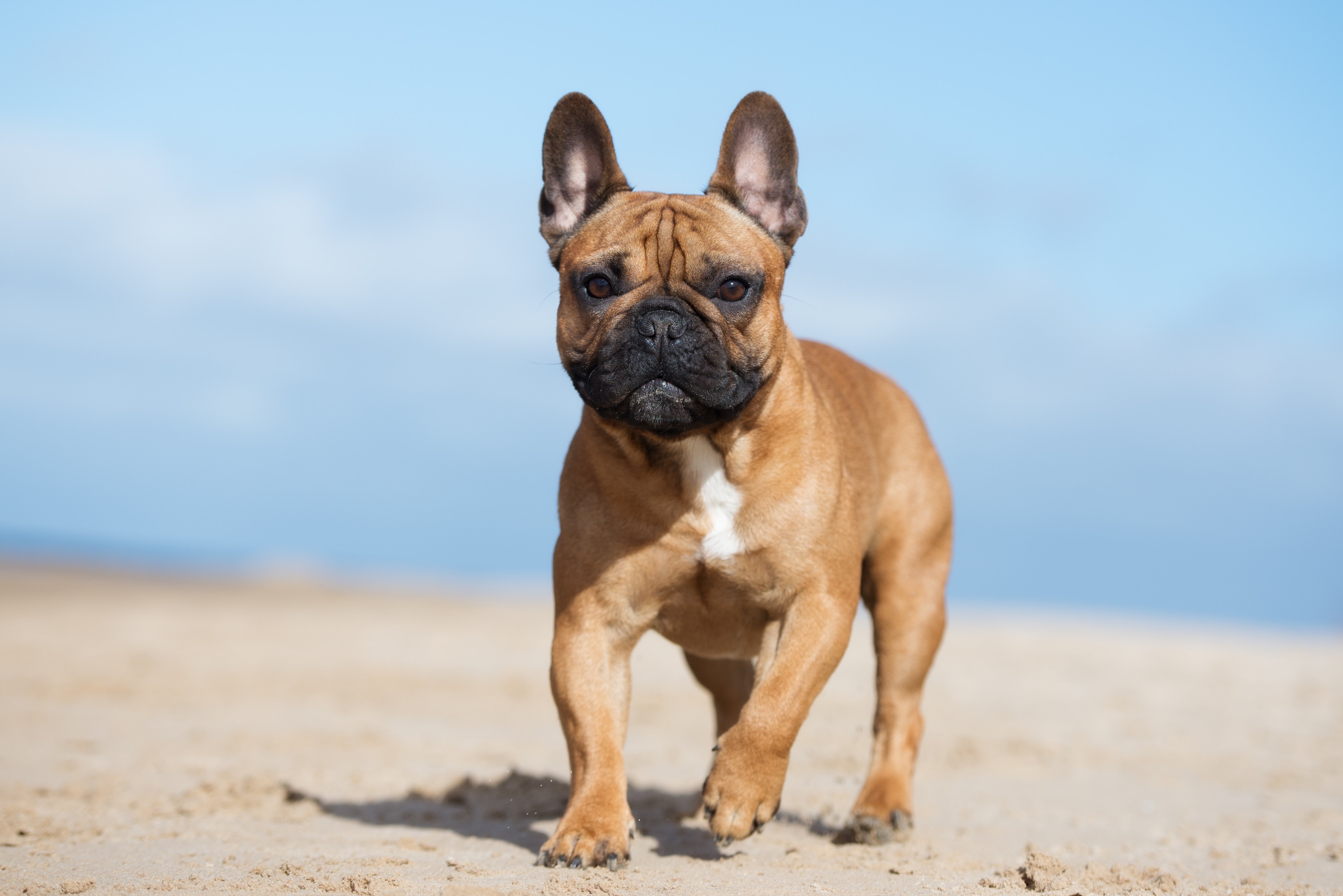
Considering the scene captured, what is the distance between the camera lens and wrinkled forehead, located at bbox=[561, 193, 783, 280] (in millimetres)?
4734

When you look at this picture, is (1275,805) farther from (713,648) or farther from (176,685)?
(176,685)

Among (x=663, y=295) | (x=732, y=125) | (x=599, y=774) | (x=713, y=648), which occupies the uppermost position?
(x=732, y=125)

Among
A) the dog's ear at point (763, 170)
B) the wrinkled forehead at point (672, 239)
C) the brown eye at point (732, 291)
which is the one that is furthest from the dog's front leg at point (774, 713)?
the dog's ear at point (763, 170)

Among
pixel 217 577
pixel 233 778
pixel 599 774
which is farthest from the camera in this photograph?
pixel 217 577

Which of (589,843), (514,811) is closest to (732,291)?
(589,843)

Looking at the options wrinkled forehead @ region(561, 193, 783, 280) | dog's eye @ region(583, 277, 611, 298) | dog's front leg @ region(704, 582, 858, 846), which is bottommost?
dog's front leg @ region(704, 582, 858, 846)

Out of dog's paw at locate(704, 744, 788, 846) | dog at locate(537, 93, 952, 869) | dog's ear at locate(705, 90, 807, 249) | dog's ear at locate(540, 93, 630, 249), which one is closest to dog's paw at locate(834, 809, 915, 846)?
dog at locate(537, 93, 952, 869)

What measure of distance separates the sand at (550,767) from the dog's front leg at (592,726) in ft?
0.40

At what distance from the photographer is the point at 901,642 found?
588cm

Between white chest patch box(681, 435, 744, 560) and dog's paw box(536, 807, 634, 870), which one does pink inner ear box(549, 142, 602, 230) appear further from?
dog's paw box(536, 807, 634, 870)

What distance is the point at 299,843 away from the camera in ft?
16.2

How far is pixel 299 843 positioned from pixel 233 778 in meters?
1.99

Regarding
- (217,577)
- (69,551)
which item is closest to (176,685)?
(217,577)

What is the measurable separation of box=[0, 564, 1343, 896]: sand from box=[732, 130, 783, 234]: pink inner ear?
8.07ft
